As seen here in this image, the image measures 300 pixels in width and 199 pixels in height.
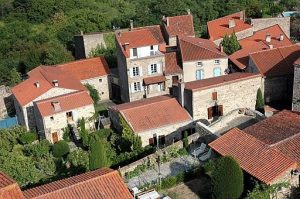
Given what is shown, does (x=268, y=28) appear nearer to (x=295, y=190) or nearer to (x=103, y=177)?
(x=295, y=190)

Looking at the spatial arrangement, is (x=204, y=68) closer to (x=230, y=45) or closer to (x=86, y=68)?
(x=230, y=45)

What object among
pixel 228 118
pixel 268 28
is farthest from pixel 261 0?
pixel 228 118

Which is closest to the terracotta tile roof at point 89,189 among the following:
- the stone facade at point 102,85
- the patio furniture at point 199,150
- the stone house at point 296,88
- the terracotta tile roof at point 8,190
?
the terracotta tile roof at point 8,190

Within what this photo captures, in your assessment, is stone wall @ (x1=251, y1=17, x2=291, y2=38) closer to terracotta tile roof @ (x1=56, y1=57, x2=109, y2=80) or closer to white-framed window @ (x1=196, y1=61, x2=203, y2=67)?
white-framed window @ (x1=196, y1=61, x2=203, y2=67)

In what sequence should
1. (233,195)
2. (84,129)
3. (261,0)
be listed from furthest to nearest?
(261,0) < (84,129) < (233,195)

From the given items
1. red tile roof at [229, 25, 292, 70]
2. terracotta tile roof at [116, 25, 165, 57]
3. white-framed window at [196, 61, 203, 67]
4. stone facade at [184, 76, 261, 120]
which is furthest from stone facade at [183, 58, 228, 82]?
stone facade at [184, 76, 261, 120]

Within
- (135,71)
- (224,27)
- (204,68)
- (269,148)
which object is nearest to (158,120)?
(135,71)
